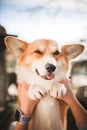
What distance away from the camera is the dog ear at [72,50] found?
2.13 metres

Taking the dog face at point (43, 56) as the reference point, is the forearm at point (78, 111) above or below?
below

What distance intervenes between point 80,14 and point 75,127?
0.73 metres

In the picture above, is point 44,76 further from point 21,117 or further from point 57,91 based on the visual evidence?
point 21,117

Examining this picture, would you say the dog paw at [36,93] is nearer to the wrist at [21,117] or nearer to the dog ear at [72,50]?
the wrist at [21,117]

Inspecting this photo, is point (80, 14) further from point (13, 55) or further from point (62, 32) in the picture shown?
point (13, 55)

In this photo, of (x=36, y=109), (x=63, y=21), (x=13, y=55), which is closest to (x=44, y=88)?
(x=36, y=109)

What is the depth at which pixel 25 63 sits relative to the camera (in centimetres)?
209

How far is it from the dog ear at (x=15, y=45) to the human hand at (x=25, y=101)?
8.0 inches

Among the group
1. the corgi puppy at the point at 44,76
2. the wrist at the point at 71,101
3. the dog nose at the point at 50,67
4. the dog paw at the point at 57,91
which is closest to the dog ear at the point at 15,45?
the corgi puppy at the point at 44,76

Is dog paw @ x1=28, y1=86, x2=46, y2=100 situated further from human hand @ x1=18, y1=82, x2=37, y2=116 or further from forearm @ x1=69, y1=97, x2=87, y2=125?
forearm @ x1=69, y1=97, x2=87, y2=125

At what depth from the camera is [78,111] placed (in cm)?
211

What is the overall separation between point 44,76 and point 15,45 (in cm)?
27

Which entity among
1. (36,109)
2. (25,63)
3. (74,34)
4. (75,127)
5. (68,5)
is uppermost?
(68,5)

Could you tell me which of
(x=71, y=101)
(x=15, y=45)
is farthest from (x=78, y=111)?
(x=15, y=45)
